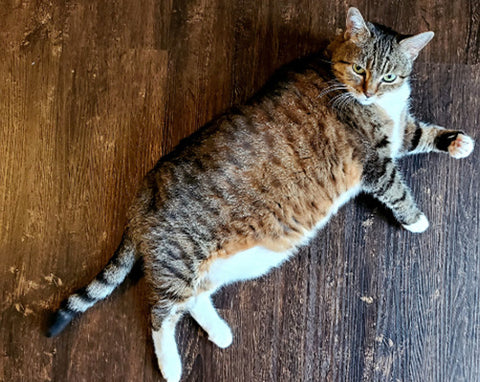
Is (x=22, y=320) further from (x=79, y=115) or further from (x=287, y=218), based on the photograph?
(x=287, y=218)

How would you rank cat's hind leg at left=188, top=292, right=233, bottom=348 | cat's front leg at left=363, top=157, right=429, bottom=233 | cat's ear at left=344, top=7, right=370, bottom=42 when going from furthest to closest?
cat's hind leg at left=188, top=292, right=233, bottom=348 < cat's front leg at left=363, top=157, right=429, bottom=233 < cat's ear at left=344, top=7, right=370, bottom=42

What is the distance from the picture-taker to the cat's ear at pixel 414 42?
1372 millimetres

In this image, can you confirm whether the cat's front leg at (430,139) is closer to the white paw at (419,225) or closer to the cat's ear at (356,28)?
the white paw at (419,225)

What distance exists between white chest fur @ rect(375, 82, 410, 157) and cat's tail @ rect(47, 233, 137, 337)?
0.91 meters

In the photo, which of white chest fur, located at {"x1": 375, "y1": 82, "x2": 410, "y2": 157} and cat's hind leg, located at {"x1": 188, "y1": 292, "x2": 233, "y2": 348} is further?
cat's hind leg, located at {"x1": 188, "y1": 292, "x2": 233, "y2": 348}

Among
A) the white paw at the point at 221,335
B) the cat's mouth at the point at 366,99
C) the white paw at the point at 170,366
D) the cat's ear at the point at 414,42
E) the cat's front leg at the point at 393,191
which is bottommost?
the white paw at the point at 170,366

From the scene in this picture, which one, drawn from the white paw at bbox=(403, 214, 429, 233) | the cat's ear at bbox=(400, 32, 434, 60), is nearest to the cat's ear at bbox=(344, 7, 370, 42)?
the cat's ear at bbox=(400, 32, 434, 60)

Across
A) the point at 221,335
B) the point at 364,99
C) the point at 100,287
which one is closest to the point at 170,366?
the point at 221,335

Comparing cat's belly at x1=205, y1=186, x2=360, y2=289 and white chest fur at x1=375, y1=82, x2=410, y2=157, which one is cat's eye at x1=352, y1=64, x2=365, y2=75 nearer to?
white chest fur at x1=375, y1=82, x2=410, y2=157

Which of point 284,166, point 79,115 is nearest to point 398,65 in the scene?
point 284,166

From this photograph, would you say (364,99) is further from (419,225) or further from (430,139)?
(419,225)

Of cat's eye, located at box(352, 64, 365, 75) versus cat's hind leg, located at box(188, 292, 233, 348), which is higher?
cat's eye, located at box(352, 64, 365, 75)

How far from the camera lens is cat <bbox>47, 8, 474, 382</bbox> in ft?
4.61

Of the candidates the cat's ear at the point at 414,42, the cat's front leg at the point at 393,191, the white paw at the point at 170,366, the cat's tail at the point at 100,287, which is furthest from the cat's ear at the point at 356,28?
the white paw at the point at 170,366
